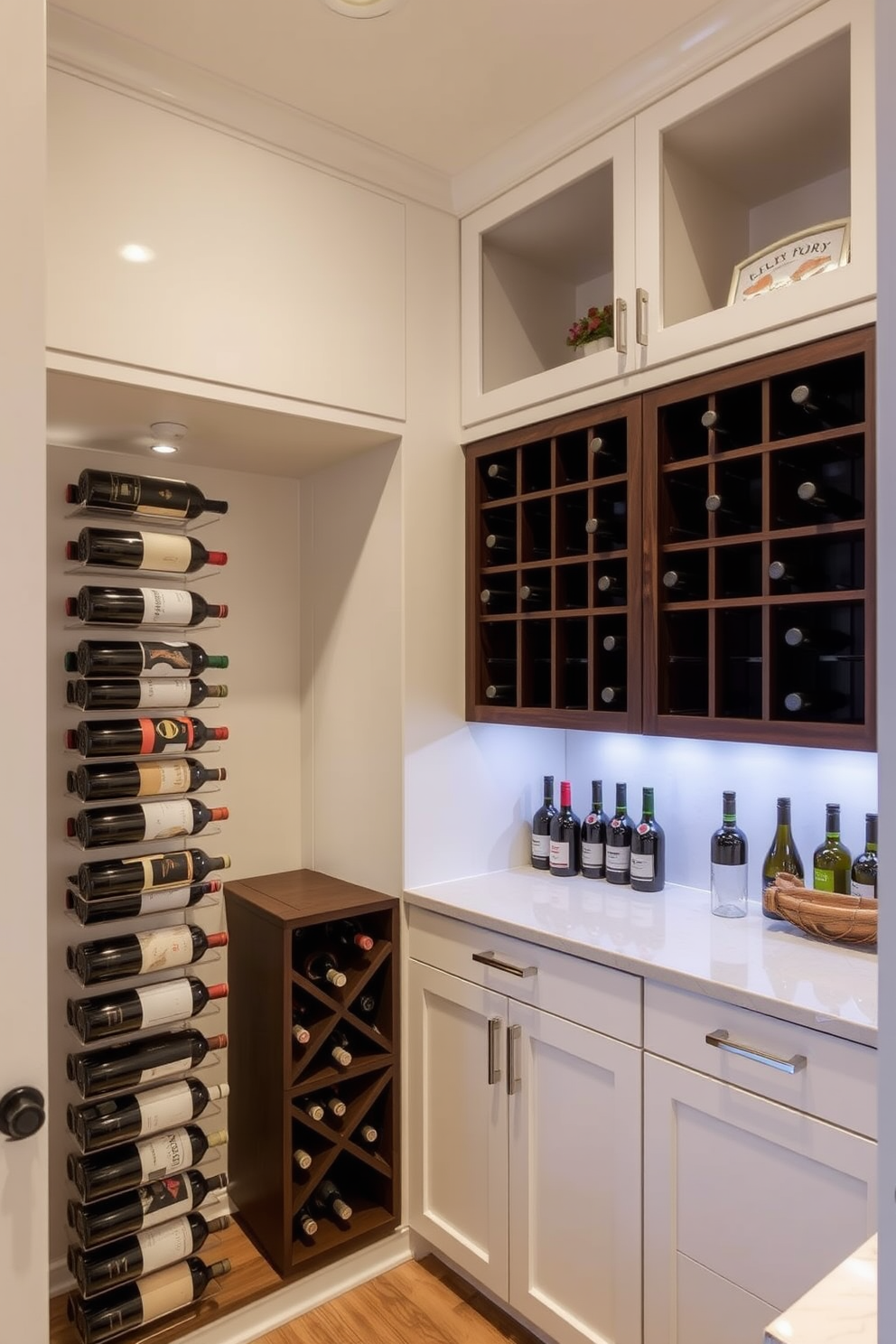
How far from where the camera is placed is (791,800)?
2002mm

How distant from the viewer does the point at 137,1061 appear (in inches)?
76.6

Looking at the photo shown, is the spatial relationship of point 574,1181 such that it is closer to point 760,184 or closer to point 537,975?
point 537,975

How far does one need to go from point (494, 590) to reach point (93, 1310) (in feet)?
6.03

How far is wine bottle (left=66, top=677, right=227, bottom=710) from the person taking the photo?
1.97 meters

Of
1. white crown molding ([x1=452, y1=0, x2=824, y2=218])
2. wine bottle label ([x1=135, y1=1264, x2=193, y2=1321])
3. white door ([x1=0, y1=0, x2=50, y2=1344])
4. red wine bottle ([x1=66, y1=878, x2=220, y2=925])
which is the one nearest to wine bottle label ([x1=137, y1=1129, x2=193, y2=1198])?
wine bottle label ([x1=135, y1=1264, x2=193, y2=1321])

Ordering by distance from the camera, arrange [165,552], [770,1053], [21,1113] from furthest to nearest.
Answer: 1. [165,552]
2. [770,1053]
3. [21,1113]

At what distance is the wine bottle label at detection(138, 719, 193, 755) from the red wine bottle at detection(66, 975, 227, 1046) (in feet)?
1.76

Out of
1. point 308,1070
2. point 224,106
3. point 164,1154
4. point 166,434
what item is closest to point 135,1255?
point 164,1154

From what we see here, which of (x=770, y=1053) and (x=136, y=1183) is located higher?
(x=770, y=1053)

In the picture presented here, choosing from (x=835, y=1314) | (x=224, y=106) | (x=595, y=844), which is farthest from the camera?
(x=595, y=844)

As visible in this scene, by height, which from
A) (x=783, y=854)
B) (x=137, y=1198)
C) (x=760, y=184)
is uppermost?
(x=760, y=184)

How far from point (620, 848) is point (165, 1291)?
1418 millimetres

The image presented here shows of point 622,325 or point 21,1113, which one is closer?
point 21,1113

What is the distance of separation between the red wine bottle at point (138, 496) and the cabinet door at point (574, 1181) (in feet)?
4.54
